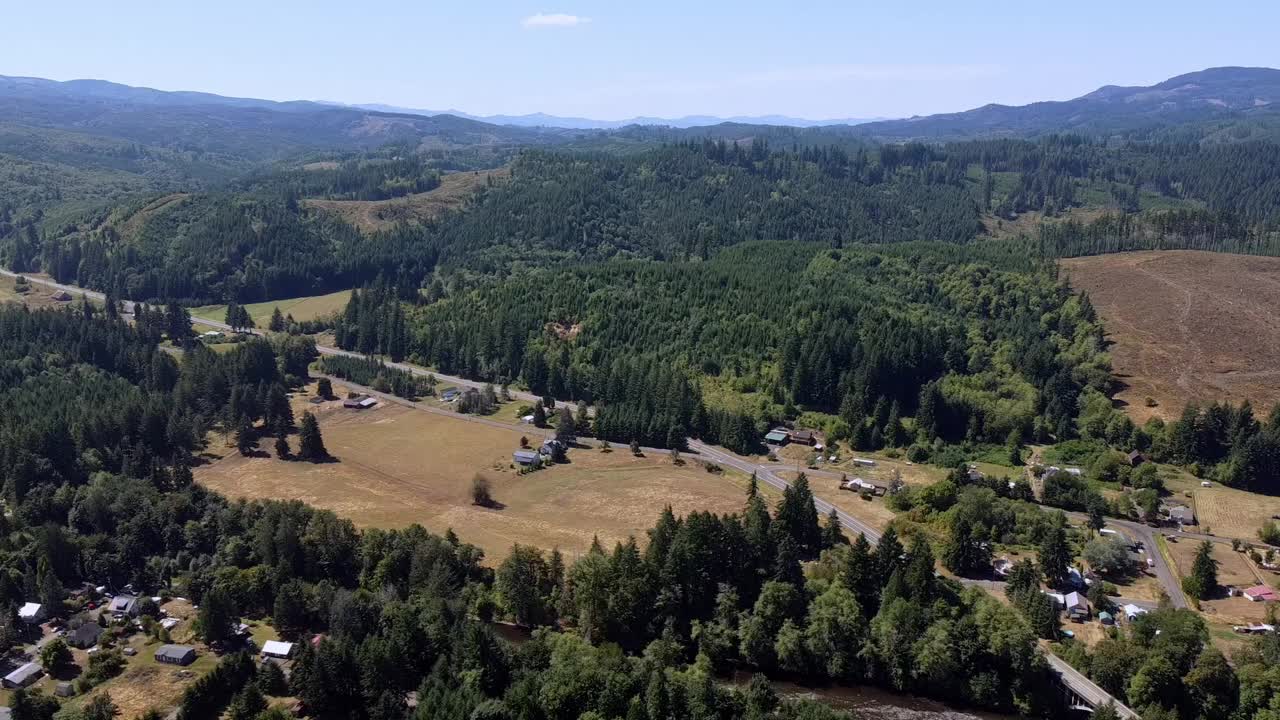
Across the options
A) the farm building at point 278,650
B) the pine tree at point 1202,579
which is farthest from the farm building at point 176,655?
the pine tree at point 1202,579

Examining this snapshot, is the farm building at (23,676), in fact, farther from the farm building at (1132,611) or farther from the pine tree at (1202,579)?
the pine tree at (1202,579)

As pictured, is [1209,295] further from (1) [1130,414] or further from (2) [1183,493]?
(2) [1183,493]

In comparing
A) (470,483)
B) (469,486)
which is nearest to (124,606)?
(469,486)

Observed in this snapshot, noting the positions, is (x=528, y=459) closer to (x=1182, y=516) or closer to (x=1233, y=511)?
(x=1182, y=516)

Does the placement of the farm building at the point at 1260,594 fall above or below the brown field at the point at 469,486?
above

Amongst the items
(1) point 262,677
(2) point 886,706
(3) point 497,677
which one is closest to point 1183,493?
(2) point 886,706

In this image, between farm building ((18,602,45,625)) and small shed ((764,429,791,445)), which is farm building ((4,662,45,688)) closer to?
farm building ((18,602,45,625))

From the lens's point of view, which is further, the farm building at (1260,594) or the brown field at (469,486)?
the brown field at (469,486)
